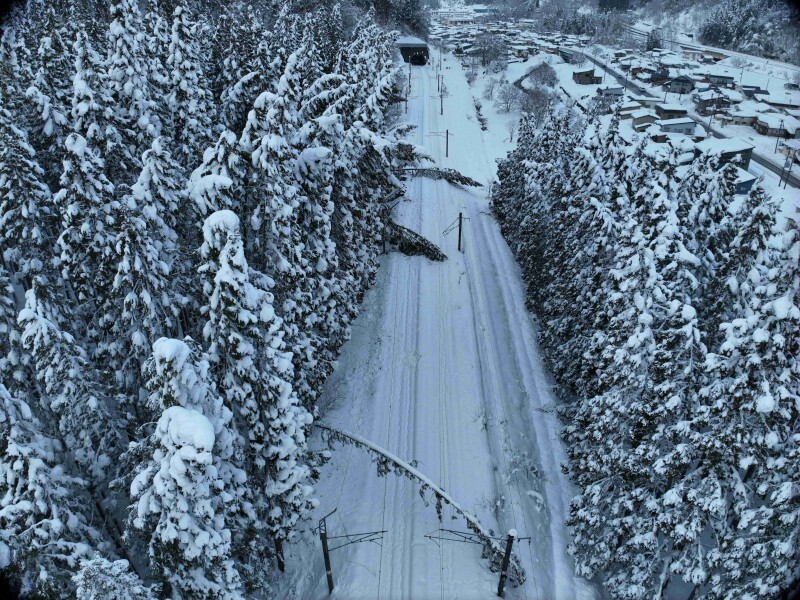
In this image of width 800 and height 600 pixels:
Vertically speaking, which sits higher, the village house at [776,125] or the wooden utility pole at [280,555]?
the village house at [776,125]

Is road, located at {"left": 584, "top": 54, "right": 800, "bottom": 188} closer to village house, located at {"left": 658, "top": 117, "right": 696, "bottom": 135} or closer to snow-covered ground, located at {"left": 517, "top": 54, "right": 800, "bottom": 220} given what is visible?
snow-covered ground, located at {"left": 517, "top": 54, "right": 800, "bottom": 220}

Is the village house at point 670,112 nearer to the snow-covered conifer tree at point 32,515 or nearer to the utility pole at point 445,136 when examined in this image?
the utility pole at point 445,136

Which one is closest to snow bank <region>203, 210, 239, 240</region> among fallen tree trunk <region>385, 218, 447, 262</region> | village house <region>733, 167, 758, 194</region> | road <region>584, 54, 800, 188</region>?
fallen tree trunk <region>385, 218, 447, 262</region>

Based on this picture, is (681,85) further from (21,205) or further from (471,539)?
(21,205)

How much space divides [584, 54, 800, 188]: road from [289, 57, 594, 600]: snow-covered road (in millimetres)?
49292

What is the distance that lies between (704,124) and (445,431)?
97.5 meters

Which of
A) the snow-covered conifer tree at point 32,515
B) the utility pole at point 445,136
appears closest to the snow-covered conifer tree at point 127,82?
the snow-covered conifer tree at point 32,515

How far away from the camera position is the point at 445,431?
76.5 feet

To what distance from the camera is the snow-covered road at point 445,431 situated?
56.4ft

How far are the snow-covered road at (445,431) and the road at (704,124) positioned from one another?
49.3 metres

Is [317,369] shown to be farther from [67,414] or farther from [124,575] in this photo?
[124,575]

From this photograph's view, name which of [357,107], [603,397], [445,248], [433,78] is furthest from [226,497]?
[433,78]

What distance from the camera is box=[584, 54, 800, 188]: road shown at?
63531 millimetres

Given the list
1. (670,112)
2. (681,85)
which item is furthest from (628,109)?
(681,85)
